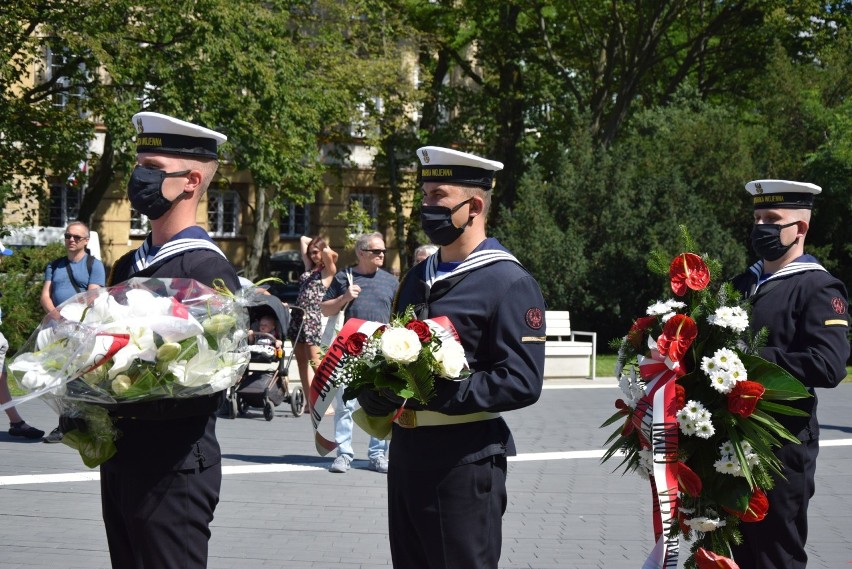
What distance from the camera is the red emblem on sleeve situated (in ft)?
13.5

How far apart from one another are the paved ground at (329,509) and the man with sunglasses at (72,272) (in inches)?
56.4

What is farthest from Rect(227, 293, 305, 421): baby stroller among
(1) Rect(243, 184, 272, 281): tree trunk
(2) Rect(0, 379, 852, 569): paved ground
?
(1) Rect(243, 184, 272, 281): tree trunk

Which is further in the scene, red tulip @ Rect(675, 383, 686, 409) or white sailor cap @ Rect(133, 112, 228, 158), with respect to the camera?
red tulip @ Rect(675, 383, 686, 409)

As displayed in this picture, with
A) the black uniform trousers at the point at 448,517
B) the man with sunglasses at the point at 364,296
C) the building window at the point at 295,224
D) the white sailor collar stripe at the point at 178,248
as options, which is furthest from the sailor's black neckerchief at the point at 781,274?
the building window at the point at 295,224

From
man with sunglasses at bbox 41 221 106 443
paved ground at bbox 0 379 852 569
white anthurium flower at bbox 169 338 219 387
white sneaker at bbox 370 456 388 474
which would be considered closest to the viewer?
white anthurium flower at bbox 169 338 219 387

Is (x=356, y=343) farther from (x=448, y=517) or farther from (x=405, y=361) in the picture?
(x=448, y=517)

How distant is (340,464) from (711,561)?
5.27m

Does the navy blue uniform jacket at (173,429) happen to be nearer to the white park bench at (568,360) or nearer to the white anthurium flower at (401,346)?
the white anthurium flower at (401,346)

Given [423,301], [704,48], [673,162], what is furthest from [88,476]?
[704,48]

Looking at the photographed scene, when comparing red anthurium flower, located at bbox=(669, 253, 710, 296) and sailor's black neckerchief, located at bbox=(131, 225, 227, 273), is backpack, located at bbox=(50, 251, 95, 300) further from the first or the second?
red anthurium flower, located at bbox=(669, 253, 710, 296)

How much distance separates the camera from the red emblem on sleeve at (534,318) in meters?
4.11

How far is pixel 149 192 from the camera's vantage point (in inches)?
169

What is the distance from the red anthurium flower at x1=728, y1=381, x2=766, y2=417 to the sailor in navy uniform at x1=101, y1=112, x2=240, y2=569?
212cm

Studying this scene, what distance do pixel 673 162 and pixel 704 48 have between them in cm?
818
